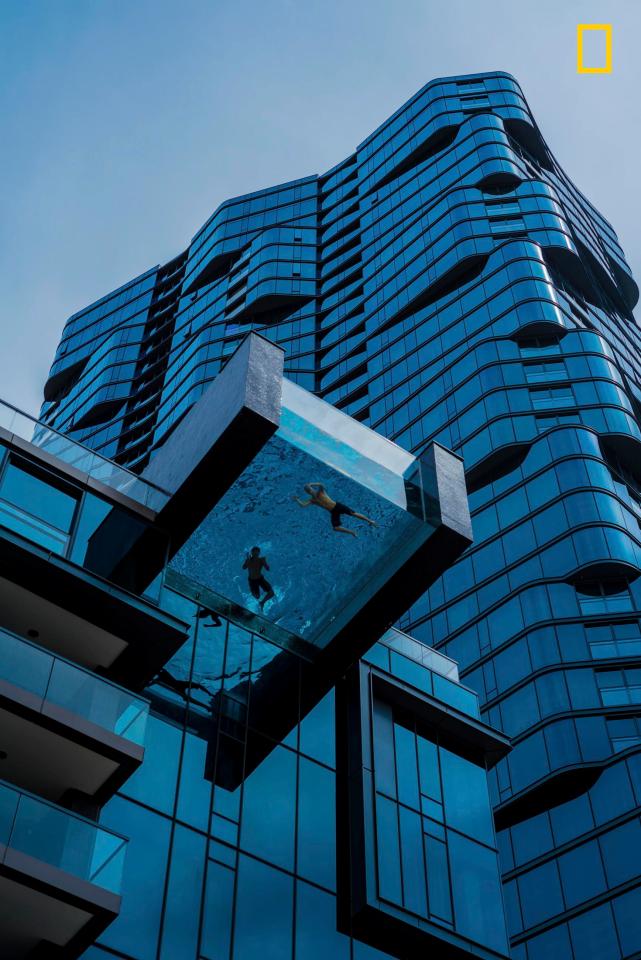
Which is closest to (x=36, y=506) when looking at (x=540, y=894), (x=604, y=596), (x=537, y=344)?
(x=540, y=894)

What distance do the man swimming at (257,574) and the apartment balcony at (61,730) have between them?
4216 mm

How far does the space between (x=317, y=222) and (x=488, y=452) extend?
4368 cm

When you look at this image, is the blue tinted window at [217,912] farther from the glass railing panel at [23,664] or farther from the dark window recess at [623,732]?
the dark window recess at [623,732]

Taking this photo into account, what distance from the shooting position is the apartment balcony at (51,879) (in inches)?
615

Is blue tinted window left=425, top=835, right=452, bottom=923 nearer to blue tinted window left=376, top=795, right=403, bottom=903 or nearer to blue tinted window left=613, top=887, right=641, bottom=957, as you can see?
blue tinted window left=376, top=795, right=403, bottom=903

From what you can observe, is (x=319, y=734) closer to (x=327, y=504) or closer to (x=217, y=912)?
(x=327, y=504)

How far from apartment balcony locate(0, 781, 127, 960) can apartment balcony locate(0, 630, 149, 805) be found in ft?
4.81

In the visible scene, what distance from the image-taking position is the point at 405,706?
24.2 m

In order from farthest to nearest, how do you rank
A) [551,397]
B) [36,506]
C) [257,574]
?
[551,397]
[257,574]
[36,506]

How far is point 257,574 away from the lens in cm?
2183

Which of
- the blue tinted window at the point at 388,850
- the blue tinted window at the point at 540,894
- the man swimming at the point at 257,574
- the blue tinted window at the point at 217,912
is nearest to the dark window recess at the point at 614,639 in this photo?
the blue tinted window at the point at 540,894

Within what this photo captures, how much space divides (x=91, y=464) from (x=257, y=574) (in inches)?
147

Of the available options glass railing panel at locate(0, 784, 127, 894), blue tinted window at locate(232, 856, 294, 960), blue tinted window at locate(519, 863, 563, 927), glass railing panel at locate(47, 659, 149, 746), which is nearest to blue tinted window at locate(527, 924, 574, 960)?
blue tinted window at locate(519, 863, 563, 927)

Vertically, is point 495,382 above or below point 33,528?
above
